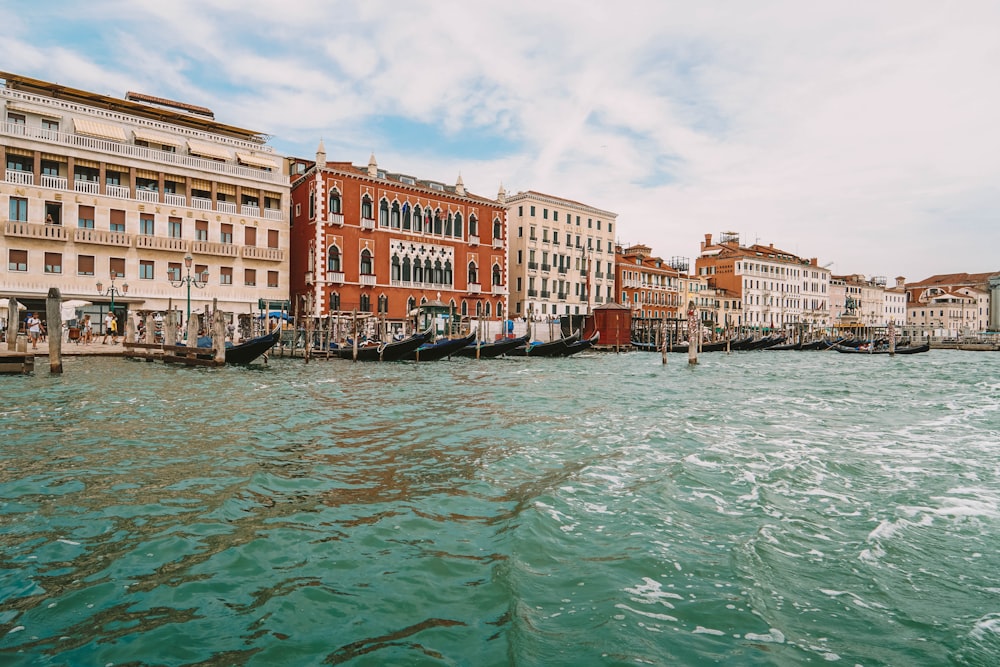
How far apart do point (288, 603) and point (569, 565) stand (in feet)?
5.18

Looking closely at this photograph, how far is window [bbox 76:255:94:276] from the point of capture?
25000 millimetres

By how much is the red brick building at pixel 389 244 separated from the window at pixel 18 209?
11.1m

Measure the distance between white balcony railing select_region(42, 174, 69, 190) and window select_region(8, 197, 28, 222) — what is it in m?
0.98

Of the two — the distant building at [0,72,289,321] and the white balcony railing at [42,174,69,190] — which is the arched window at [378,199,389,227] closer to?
the distant building at [0,72,289,321]

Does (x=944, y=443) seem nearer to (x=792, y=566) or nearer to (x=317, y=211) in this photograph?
(x=792, y=566)

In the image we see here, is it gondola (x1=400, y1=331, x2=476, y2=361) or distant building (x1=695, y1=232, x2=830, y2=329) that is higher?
distant building (x1=695, y1=232, x2=830, y2=329)

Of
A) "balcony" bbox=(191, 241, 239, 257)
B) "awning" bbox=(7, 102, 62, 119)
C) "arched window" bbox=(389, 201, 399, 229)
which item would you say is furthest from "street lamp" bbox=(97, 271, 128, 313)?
"arched window" bbox=(389, 201, 399, 229)

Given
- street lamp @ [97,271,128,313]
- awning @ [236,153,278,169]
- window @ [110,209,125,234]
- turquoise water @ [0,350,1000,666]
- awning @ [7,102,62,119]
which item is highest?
awning @ [7,102,62,119]

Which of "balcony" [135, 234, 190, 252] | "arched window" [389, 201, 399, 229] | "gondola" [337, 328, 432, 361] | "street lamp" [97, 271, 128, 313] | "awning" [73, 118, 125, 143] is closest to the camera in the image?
"gondola" [337, 328, 432, 361]

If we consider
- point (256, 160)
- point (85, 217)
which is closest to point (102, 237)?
point (85, 217)

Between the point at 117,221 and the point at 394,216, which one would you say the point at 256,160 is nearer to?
the point at 117,221

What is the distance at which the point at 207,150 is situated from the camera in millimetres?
28453

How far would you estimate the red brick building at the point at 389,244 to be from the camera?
30984mm

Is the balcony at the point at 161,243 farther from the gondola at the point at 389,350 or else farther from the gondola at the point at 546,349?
the gondola at the point at 546,349
